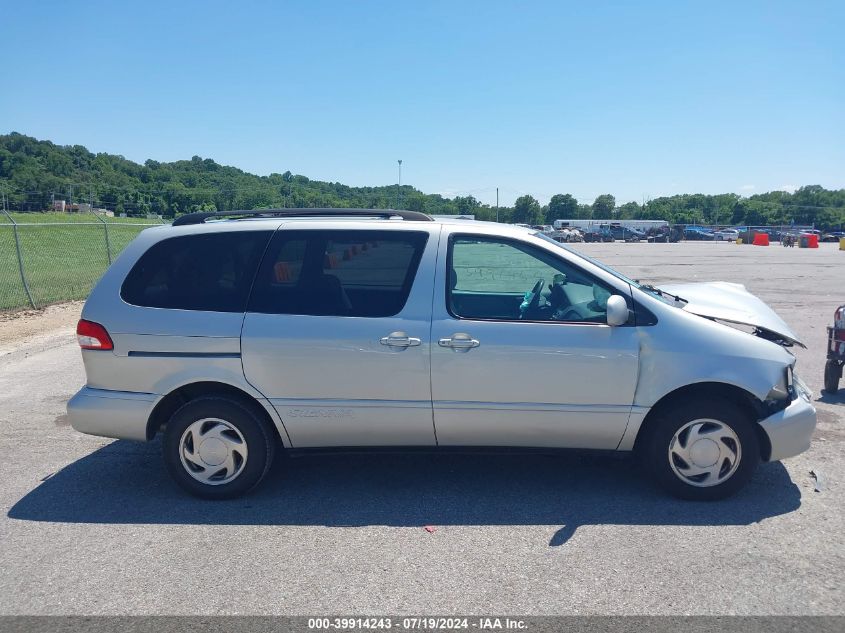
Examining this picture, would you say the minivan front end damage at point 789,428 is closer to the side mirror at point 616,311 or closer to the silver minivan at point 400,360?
the silver minivan at point 400,360

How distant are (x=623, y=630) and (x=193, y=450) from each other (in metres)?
2.85

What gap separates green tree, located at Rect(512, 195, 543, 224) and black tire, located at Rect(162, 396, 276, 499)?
12038cm

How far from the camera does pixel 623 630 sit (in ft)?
10.2

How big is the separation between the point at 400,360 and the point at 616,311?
136 cm

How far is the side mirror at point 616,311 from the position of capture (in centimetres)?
420

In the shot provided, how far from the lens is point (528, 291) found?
4953mm

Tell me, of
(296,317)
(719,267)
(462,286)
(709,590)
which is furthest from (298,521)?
(719,267)

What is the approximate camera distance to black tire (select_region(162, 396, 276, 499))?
4.48 meters

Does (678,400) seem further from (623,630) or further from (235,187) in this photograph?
(235,187)

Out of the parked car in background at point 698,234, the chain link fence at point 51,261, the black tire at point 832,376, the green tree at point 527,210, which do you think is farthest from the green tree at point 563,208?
the black tire at point 832,376

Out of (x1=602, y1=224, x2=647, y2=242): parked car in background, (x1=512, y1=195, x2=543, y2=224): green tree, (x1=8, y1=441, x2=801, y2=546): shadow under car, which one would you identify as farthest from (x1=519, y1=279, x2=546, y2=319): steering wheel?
(x1=512, y1=195, x2=543, y2=224): green tree

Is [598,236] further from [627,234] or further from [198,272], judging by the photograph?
[198,272]

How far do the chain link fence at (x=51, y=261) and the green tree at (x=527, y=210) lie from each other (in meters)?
94.4

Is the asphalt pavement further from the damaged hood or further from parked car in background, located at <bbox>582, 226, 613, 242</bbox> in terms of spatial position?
parked car in background, located at <bbox>582, 226, 613, 242</bbox>
